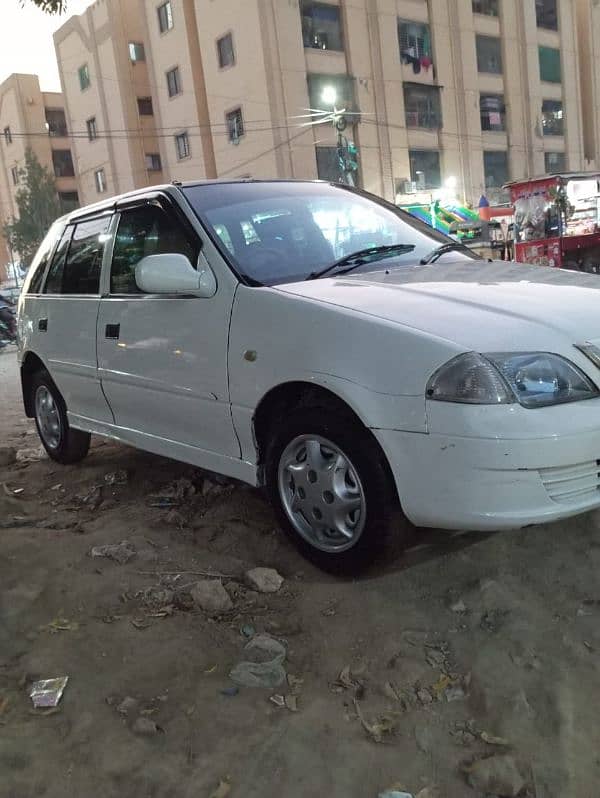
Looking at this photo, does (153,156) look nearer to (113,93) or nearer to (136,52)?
(113,93)

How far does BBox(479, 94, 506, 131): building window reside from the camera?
1292 inches

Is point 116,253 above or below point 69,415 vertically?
above

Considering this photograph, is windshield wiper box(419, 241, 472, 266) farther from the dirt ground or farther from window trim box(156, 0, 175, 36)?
window trim box(156, 0, 175, 36)

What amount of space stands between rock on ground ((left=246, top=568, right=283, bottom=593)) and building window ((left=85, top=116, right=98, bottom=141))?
3812 centimetres

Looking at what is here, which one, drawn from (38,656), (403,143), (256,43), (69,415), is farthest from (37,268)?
(403,143)

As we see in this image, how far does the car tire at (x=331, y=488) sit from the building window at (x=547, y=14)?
39.0 metres

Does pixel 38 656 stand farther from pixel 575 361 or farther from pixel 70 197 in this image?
pixel 70 197

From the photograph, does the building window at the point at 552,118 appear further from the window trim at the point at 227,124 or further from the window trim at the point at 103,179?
the window trim at the point at 103,179

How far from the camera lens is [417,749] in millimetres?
1938

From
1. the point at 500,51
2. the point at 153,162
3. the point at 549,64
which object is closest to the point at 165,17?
the point at 153,162

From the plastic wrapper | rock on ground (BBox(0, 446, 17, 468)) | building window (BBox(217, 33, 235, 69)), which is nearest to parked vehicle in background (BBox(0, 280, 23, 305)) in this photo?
building window (BBox(217, 33, 235, 69))

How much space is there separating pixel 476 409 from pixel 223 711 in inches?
48.1

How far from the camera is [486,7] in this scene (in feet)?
109

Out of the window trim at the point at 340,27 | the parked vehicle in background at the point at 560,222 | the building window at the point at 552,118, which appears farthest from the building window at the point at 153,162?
the parked vehicle in background at the point at 560,222
